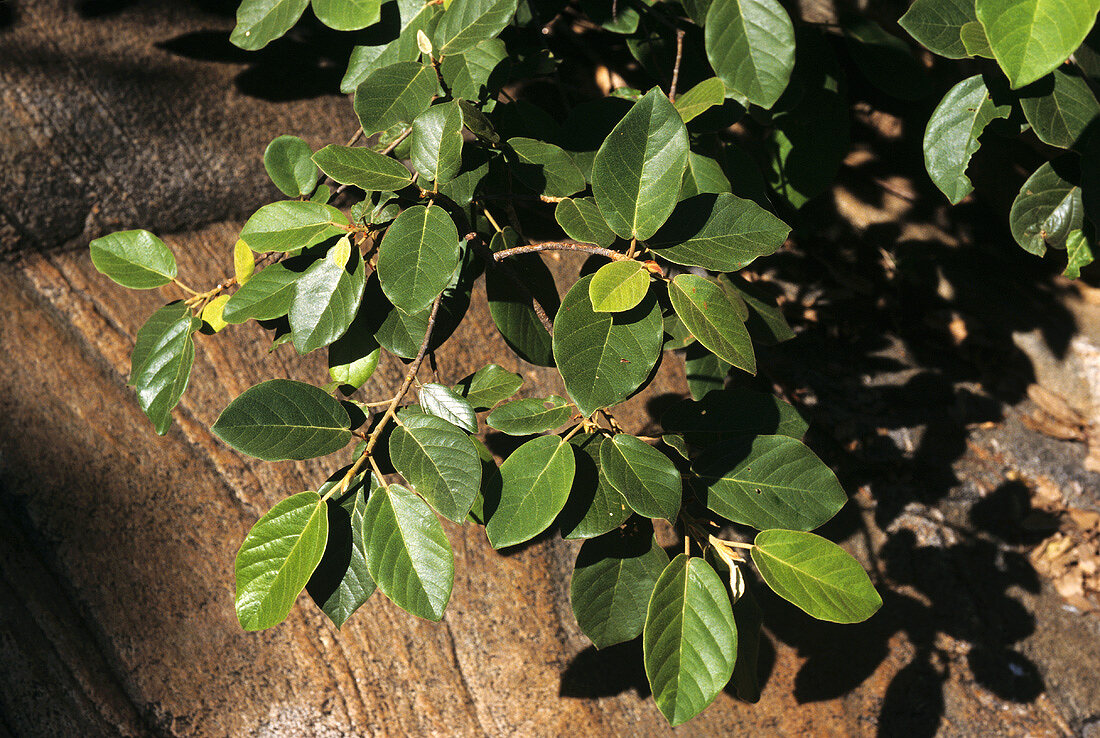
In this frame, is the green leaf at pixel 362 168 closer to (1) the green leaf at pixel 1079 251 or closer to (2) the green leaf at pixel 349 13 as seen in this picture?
(2) the green leaf at pixel 349 13

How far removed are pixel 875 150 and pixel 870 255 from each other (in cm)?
32

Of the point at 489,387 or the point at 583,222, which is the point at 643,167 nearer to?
the point at 583,222

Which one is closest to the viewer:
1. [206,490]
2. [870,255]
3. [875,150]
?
[206,490]

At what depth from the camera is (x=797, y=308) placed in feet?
6.68

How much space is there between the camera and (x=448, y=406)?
826 millimetres

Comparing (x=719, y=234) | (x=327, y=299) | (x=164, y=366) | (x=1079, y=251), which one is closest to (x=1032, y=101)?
(x=1079, y=251)

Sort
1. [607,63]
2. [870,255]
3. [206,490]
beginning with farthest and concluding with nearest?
1. [870,255]
2. [607,63]
3. [206,490]

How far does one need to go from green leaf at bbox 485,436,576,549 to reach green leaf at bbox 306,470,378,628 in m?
0.15

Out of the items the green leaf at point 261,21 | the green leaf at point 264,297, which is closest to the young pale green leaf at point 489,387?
the green leaf at point 264,297

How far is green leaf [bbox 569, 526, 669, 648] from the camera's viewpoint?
856mm

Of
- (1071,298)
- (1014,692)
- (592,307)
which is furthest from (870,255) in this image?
(592,307)

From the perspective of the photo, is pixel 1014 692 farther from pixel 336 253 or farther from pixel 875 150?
pixel 336 253

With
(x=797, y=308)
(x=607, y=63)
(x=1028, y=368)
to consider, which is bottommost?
(x=1028, y=368)

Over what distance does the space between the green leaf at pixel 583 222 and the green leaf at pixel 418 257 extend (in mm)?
128
